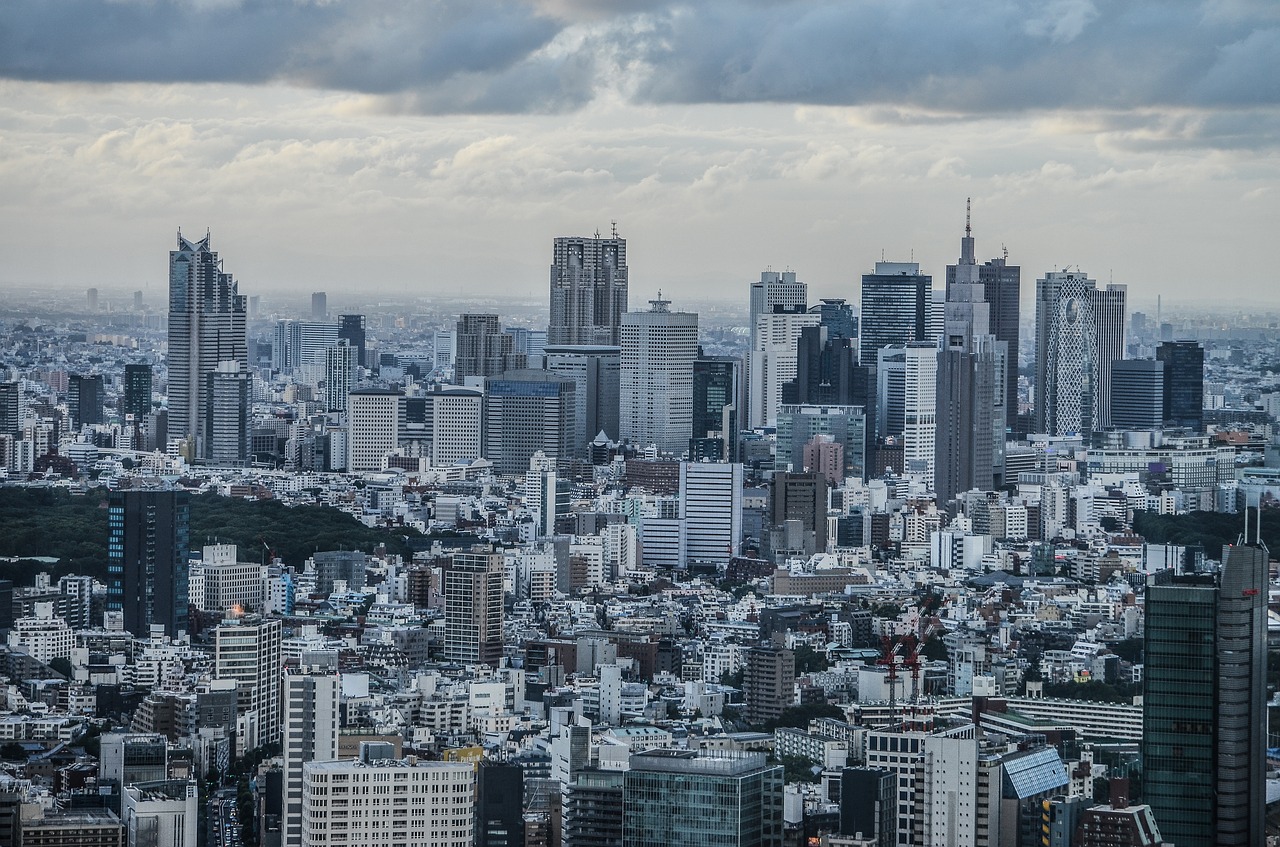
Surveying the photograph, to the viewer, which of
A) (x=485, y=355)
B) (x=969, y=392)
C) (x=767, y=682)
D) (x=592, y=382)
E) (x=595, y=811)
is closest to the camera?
(x=595, y=811)

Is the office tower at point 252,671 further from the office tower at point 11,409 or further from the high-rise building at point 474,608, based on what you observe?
the office tower at point 11,409

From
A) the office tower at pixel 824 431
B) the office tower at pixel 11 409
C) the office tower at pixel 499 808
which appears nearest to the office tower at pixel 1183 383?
the office tower at pixel 824 431

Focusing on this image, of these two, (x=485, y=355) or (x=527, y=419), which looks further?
(x=485, y=355)

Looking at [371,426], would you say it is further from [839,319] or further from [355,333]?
[839,319]

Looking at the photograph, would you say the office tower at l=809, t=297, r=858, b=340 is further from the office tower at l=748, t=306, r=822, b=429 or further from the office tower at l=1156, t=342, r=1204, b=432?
the office tower at l=1156, t=342, r=1204, b=432

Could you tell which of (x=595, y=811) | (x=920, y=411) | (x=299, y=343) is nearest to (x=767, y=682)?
(x=595, y=811)

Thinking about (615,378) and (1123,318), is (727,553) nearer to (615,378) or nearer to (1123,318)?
(1123,318)

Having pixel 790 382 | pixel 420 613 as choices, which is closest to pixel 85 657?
pixel 420 613
